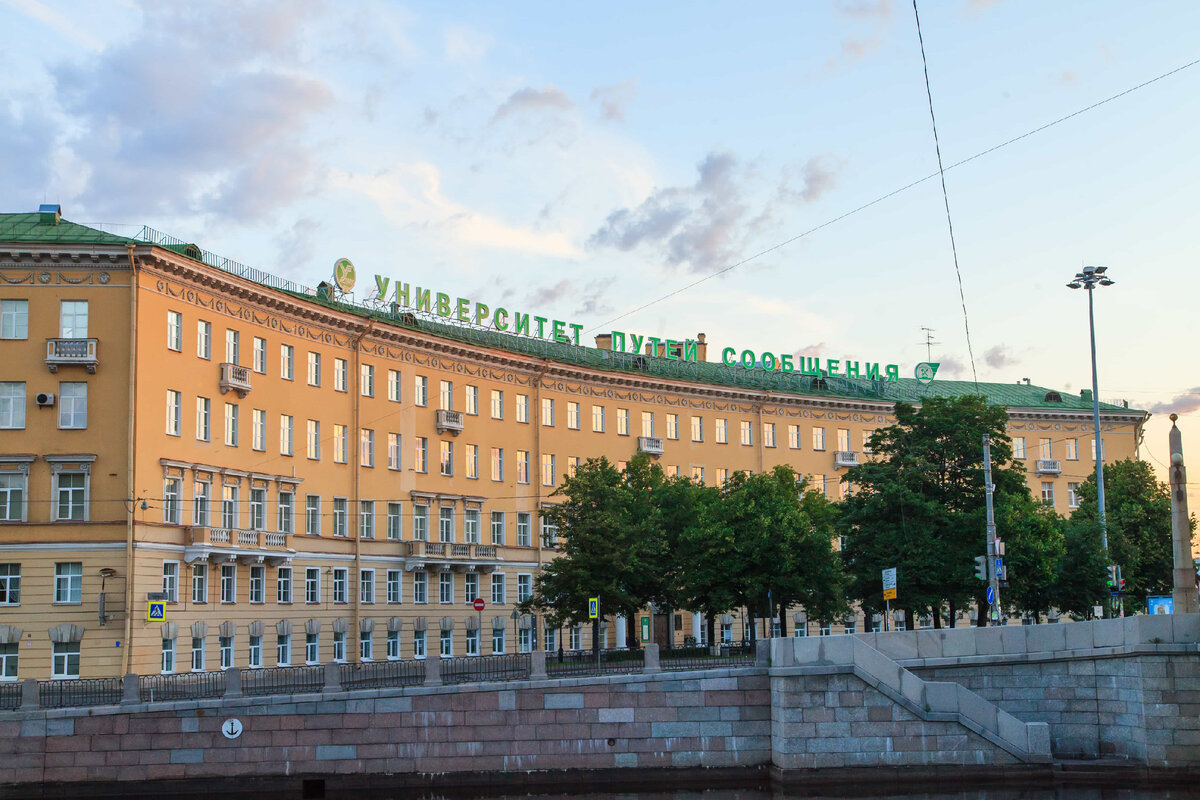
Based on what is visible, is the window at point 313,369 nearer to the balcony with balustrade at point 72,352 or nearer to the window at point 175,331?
the window at point 175,331

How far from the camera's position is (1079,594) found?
214ft

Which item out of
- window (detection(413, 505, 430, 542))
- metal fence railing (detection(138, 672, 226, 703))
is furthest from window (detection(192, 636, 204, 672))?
window (detection(413, 505, 430, 542))

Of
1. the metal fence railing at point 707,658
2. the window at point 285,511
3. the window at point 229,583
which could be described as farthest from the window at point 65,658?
the metal fence railing at point 707,658

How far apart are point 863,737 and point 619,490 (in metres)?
24.7

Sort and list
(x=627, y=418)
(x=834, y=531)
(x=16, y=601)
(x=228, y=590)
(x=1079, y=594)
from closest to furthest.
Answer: (x=16, y=601) < (x=228, y=590) < (x=834, y=531) < (x=1079, y=594) < (x=627, y=418)

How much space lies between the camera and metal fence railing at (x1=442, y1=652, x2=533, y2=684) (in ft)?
133

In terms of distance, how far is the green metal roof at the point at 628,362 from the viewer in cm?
5300

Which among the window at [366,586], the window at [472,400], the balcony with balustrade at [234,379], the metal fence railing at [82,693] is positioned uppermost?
the window at [472,400]

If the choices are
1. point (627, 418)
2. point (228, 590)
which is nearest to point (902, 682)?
point (228, 590)

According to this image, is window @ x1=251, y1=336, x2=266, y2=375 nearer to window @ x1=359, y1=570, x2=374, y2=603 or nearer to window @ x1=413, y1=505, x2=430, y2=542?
window @ x1=359, y1=570, x2=374, y2=603

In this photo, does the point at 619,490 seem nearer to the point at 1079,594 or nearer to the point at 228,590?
the point at 228,590

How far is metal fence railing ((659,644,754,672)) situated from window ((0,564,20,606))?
2308cm

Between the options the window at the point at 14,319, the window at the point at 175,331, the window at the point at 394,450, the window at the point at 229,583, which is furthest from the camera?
the window at the point at 394,450

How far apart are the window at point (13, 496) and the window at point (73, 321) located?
212 inches
